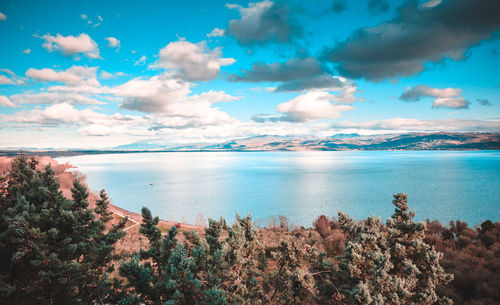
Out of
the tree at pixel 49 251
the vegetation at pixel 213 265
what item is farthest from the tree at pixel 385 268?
the tree at pixel 49 251

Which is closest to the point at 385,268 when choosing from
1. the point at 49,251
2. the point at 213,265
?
the point at 213,265

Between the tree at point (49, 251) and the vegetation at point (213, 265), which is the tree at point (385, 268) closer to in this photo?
the vegetation at point (213, 265)

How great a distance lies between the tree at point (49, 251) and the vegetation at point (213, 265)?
0.04m

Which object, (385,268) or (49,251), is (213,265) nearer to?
(385,268)

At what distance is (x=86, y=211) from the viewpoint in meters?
11.5

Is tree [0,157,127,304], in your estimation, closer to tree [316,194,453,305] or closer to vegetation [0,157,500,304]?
vegetation [0,157,500,304]

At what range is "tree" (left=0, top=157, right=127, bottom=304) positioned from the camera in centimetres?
927

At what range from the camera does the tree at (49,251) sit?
9.27 metres

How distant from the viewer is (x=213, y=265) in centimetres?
841

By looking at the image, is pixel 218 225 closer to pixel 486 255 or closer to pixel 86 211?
pixel 86 211

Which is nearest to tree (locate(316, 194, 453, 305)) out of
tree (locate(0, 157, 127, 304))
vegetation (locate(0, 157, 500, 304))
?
vegetation (locate(0, 157, 500, 304))

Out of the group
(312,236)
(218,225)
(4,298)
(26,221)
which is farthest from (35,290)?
(312,236)

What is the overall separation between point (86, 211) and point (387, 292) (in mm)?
12760

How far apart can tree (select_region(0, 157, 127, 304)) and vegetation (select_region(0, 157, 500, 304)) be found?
0.04 m
